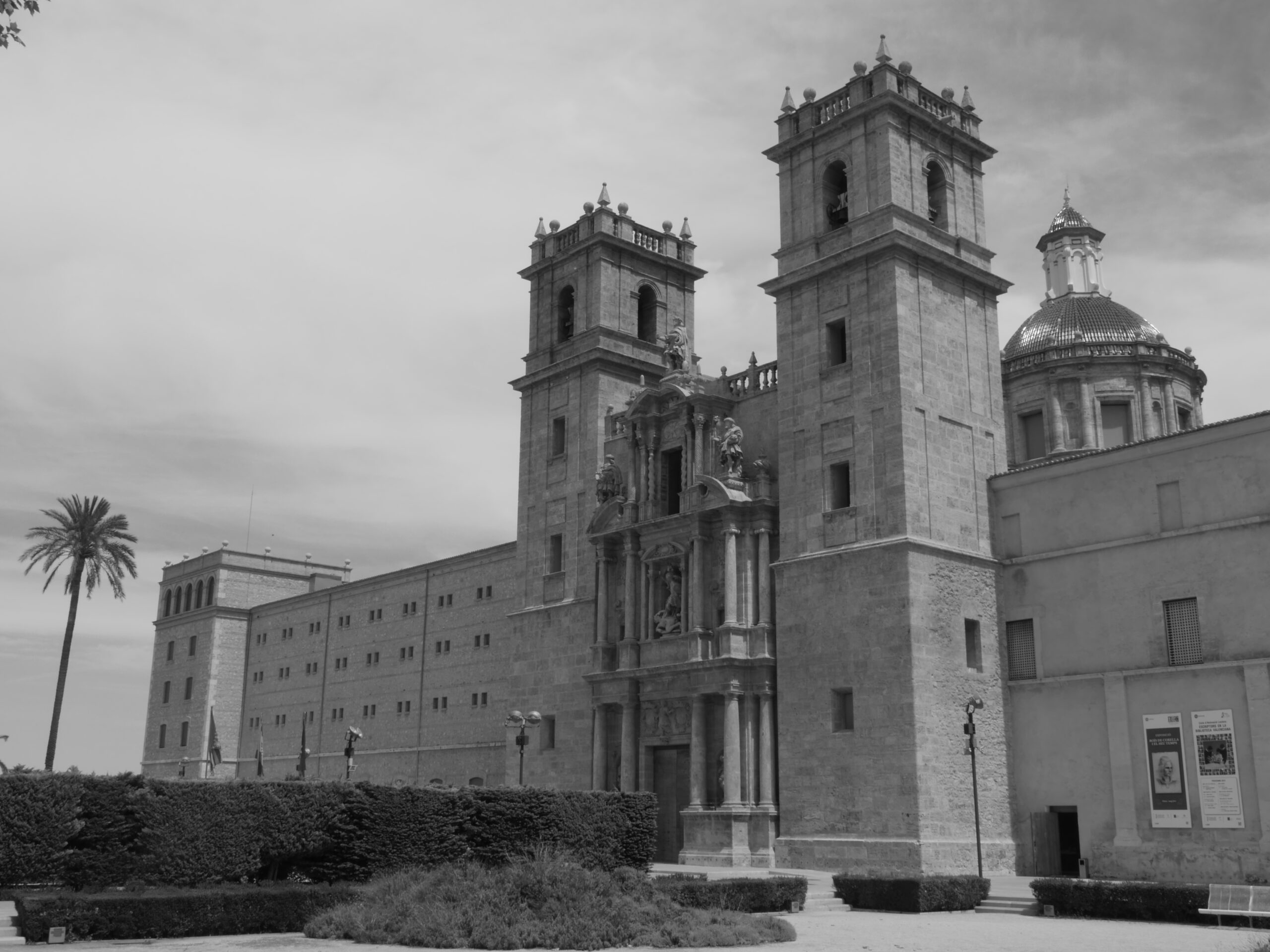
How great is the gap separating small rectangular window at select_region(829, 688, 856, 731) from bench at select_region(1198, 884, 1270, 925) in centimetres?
1261

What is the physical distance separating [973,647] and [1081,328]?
82.4ft

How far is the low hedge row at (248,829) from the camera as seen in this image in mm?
24000

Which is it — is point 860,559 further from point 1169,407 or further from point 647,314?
point 1169,407

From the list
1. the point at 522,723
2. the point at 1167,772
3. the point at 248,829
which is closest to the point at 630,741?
the point at 522,723

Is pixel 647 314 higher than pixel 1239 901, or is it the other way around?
pixel 647 314

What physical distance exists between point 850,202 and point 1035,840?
18.9 meters

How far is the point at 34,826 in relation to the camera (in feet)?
78.3

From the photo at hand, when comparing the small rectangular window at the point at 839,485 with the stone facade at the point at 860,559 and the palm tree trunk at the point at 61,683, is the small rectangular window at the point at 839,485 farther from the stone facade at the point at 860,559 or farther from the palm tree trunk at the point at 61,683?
the palm tree trunk at the point at 61,683

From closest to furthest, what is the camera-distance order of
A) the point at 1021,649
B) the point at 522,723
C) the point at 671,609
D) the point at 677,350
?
the point at 1021,649 → the point at 671,609 → the point at 522,723 → the point at 677,350

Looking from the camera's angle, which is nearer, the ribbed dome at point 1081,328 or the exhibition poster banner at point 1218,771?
the exhibition poster banner at point 1218,771

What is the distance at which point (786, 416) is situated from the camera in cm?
4000

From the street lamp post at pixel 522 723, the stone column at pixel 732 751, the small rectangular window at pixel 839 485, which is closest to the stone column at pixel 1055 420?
the small rectangular window at pixel 839 485

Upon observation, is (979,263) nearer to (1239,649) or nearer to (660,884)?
(1239,649)

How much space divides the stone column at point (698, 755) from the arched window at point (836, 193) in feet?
49.7
